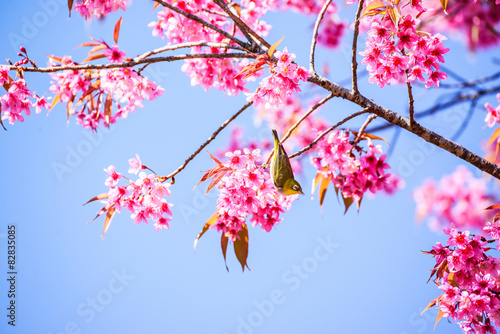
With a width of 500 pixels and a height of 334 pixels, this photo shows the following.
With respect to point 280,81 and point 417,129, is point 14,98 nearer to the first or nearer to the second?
point 280,81

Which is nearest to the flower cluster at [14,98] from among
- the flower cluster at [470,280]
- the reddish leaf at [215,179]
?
the reddish leaf at [215,179]

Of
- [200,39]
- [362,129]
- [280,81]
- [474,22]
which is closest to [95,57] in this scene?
[200,39]

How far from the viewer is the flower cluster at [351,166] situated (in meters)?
1.86

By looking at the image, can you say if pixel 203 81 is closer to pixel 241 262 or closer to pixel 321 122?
pixel 241 262

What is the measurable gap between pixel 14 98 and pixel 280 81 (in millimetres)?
1417

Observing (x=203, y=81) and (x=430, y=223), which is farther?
(x=430, y=223)

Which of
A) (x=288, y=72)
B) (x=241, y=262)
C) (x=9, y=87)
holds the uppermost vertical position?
(x=288, y=72)

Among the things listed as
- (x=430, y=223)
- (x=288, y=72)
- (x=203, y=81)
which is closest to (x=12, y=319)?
(x=203, y=81)

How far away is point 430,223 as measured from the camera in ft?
18.8

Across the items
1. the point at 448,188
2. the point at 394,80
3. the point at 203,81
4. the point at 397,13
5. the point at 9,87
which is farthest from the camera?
the point at 448,188

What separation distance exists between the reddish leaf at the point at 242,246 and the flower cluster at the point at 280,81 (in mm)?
628

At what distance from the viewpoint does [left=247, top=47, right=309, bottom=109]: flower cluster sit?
67.6 inches

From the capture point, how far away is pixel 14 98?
2.19 m

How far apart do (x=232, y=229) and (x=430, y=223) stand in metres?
4.54
